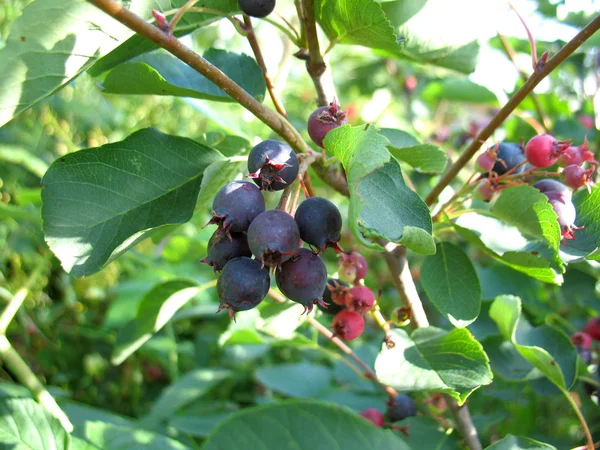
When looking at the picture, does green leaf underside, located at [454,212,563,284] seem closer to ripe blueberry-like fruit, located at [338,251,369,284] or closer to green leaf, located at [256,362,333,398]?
ripe blueberry-like fruit, located at [338,251,369,284]

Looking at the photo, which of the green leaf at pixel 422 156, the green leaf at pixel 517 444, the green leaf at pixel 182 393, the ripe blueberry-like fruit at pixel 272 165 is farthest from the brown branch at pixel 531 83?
the green leaf at pixel 182 393

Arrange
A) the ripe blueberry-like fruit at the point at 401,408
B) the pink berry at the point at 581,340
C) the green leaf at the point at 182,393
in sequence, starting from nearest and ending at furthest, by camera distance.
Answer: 1. the ripe blueberry-like fruit at the point at 401,408
2. the pink berry at the point at 581,340
3. the green leaf at the point at 182,393

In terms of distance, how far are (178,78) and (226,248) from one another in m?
0.41

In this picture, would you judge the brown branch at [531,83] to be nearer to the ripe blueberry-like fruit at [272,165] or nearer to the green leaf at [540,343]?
the green leaf at [540,343]

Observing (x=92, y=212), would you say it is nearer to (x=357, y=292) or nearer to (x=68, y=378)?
(x=357, y=292)

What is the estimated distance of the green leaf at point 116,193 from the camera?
89cm

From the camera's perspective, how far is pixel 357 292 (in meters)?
1.06

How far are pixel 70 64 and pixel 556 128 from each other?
160 cm

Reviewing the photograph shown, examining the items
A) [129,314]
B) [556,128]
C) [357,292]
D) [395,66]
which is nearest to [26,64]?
[357,292]

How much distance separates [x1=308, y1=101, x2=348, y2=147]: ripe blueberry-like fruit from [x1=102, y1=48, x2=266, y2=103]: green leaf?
6.7 inches

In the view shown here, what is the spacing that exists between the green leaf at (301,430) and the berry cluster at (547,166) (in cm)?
47

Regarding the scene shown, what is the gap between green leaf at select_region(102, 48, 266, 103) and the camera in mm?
929

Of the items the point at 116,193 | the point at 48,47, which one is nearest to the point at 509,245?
the point at 116,193

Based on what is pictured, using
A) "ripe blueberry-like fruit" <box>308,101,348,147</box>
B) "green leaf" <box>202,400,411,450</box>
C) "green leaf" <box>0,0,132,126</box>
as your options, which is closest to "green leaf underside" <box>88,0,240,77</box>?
"green leaf" <box>0,0,132,126</box>
